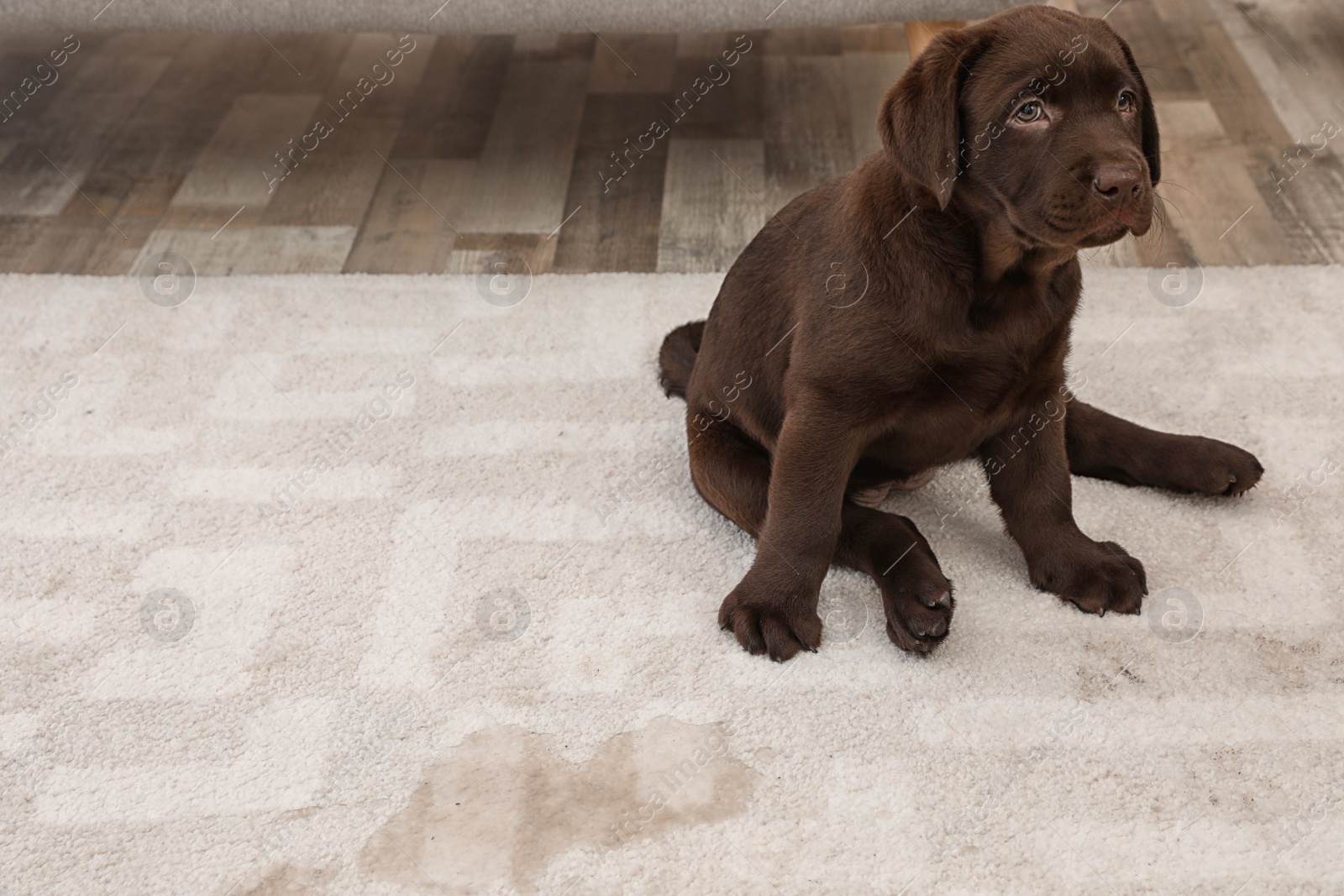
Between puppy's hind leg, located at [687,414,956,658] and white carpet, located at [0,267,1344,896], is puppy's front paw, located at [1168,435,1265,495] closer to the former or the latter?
white carpet, located at [0,267,1344,896]

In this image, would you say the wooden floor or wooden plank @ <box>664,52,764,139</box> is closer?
the wooden floor

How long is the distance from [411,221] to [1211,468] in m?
2.20

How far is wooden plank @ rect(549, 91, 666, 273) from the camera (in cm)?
330

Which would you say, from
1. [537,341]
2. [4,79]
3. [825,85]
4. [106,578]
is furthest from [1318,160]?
[4,79]

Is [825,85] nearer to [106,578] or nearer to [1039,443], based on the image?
[1039,443]

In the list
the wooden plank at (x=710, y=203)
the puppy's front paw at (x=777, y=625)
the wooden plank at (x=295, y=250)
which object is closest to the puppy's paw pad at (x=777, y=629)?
the puppy's front paw at (x=777, y=625)

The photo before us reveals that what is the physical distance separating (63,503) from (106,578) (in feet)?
0.95

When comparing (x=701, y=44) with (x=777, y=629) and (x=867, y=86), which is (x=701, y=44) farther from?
(x=777, y=629)

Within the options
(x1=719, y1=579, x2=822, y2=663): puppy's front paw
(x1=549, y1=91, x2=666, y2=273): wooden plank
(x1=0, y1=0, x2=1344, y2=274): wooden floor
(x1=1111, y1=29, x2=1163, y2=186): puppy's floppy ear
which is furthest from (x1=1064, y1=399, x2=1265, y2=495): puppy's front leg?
(x1=549, y1=91, x2=666, y2=273): wooden plank

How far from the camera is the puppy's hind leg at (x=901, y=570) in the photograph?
198 centimetres

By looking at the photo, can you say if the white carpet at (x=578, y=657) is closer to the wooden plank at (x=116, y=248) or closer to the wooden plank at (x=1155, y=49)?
the wooden plank at (x=116, y=248)

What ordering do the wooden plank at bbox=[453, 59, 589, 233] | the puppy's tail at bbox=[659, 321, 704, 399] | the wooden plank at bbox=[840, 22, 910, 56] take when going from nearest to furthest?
the puppy's tail at bbox=[659, 321, 704, 399]
the wooden plank at bbox=[453, 59, 589, 233]
the wooden plank at bbox=[840, 22, 910, 56]

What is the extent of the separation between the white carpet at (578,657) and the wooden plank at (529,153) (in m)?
0.67

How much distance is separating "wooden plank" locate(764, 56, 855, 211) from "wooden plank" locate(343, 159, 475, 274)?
92 cm
